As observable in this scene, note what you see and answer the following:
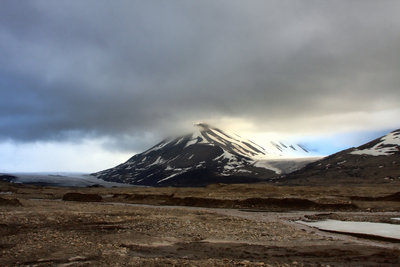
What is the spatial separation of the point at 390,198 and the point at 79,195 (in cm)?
7766

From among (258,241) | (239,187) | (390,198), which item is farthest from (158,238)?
(239,187)

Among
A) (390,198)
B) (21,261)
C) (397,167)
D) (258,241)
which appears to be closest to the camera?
(21,261)

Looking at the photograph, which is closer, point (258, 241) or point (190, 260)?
point (190, 260)

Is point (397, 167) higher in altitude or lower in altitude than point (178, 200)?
higher

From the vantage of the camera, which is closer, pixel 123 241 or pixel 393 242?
pixel 123 241

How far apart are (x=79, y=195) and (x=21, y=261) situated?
70205 millimetres

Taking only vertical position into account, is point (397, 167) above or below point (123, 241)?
above

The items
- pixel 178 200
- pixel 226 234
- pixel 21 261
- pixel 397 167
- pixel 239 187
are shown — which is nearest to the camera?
pixel 21 261

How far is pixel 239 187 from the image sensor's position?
9125 centimetres

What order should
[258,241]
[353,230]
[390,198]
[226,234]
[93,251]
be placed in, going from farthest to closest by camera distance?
[390,198], [353,230], [226,234], [258,241], [93,251]

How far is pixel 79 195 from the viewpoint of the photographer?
258 ft

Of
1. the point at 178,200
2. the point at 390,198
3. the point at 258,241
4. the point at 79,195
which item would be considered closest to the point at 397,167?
the point at 390,198

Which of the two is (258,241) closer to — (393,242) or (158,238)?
(158,238)

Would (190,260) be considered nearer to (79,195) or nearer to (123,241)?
(123,241)
